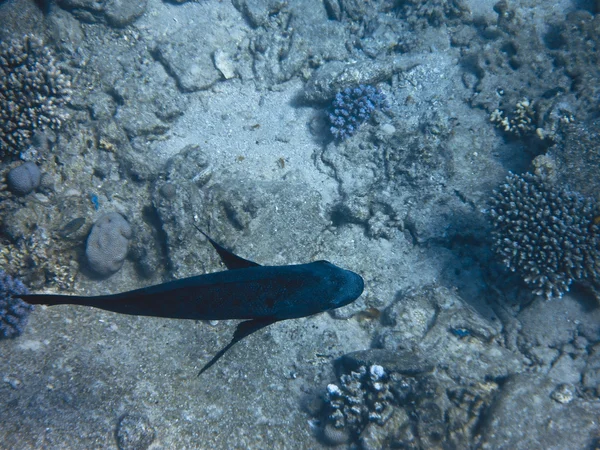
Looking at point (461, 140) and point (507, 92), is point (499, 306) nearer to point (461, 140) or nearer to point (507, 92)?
point (461, 140)

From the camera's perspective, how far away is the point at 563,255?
518 centimetres

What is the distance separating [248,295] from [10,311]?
14.6ft

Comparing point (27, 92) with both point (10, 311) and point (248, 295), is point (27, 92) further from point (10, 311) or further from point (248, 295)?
point (248, 295)

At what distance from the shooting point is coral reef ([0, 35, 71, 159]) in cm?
591

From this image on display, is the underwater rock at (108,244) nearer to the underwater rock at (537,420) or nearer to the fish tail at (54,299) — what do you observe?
the fish tail at (54,299)

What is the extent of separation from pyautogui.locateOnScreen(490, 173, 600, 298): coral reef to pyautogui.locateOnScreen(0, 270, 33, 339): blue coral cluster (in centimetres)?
749

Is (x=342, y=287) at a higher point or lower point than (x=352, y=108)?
higher

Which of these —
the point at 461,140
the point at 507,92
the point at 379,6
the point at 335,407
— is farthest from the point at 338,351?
the point at 379,6

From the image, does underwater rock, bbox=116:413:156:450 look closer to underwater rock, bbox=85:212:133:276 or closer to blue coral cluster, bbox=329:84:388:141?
underwater rock, bbox=85:212:133:276

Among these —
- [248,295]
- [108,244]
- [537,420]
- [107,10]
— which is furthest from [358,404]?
[107,10]

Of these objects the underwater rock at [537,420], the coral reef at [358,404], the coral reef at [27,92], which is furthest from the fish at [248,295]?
the coral reef at [27,92]

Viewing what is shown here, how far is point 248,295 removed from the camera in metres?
2.50

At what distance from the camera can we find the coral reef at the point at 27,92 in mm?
5910

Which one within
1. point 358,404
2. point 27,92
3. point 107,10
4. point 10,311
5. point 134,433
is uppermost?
point 107,10
